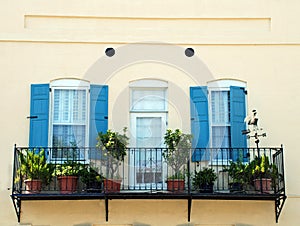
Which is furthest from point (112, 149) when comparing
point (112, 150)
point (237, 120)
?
point (237, 120)

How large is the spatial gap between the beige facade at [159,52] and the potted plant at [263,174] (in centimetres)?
90

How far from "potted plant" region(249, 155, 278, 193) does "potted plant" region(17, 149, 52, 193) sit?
4246 mm

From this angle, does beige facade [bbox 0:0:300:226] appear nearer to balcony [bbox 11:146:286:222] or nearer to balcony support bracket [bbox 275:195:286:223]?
balcony support bracket [bbox 275:195:286:223]

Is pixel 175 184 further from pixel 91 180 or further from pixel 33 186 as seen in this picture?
pixel 33 186

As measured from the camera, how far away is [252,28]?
15.1m

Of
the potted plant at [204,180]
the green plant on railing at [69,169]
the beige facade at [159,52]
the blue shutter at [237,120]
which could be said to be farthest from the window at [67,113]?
the blue shutter at [237,120]

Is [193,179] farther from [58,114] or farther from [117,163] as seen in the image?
[58,114]

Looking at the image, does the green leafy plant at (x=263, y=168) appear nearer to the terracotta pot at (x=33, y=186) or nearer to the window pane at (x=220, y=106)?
the window pane at (x=220, y=106)

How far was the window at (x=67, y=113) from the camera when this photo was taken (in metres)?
14.2

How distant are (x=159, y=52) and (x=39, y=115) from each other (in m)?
3.09

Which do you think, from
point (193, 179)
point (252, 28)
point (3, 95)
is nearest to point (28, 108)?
point (3, 95)

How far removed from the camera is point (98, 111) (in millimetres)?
14336

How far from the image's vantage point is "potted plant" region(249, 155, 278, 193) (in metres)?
13.2

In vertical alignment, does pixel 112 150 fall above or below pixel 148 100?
below
